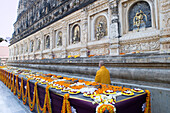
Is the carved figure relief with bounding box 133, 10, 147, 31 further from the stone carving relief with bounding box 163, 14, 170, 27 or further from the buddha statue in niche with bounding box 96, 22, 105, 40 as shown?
the buddha statue in niche with bounding box 96, 22, 105, 40

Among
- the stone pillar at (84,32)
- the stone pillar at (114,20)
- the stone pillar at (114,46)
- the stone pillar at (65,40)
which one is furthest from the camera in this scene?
the stone pillar at (65,40)

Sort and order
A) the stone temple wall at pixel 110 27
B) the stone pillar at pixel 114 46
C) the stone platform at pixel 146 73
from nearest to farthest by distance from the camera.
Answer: the stone platform at pixel 146 73 < the stone temple wall at pixel 110 27 < the stone pillar at pixel 114 46

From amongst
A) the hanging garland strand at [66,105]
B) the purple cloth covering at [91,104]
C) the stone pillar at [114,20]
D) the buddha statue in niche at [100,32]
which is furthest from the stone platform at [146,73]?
the buddha statue in niche at [100,32]

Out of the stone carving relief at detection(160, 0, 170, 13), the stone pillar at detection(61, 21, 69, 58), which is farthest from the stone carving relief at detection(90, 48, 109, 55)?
the stone carving relief at detection(160, 0, 170, 13)

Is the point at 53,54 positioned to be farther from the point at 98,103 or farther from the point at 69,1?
the point at 98,103

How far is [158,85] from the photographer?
2.90m

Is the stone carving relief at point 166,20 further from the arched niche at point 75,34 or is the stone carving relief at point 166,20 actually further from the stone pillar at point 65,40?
the stone pillar at point 65,40

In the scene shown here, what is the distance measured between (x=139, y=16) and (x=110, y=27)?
1776 mm

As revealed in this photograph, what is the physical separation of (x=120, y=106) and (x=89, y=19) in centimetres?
834

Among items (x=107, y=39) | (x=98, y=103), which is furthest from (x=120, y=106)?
(x=107, y=39)

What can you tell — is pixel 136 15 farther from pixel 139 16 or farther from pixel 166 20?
pixel 166 20

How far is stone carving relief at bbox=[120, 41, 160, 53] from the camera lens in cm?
534

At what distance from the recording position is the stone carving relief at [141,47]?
5.34 meters

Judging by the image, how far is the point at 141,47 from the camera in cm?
581
